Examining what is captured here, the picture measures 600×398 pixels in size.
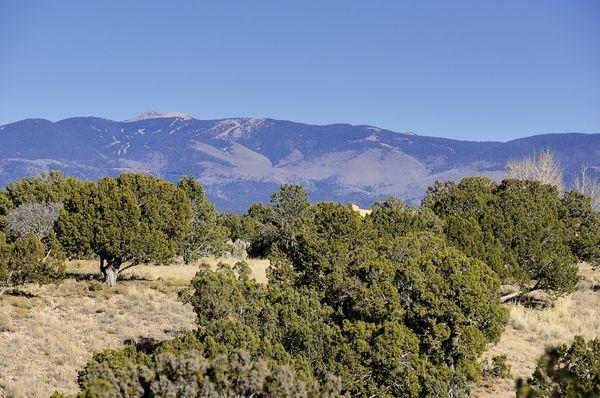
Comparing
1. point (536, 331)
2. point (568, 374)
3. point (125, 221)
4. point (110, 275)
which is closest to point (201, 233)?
point (110, 275)

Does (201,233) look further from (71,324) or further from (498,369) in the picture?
(498,369)

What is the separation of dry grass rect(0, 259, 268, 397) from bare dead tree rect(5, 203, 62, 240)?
382 centimetres

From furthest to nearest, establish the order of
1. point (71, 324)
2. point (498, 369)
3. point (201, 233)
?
point (201, 233), point (71, 324), point (498, 369)

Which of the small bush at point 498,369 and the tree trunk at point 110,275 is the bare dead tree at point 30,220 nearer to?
the tree trunk at point 110,275

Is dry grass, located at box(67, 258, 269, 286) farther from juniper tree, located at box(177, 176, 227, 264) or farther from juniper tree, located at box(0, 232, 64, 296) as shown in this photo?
juniper tree, located at box(0, 232, 64, 296)

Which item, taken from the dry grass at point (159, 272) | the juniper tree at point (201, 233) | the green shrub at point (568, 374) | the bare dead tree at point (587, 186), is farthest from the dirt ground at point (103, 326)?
the bare dead tree at point (587, 186)

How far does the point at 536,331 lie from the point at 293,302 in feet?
46.6

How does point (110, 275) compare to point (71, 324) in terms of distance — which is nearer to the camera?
point (71, 324)

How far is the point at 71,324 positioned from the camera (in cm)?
2189

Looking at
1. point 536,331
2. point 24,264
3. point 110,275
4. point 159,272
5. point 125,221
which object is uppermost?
point 125,221

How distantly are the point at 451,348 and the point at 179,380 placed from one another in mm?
8888

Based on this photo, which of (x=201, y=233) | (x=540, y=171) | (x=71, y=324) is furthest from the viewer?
(x=540, y=171)

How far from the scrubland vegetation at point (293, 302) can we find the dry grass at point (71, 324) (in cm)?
9

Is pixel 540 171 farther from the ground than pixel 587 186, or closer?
farther from the ground
